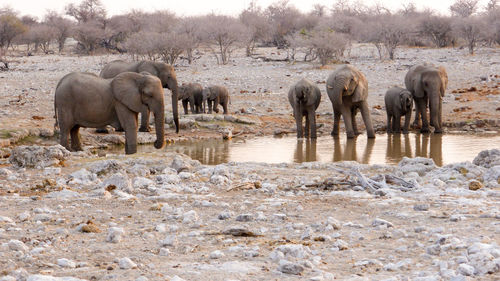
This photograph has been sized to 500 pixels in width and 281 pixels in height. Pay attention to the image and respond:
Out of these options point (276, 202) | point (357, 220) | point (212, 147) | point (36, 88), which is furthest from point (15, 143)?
point (36, 88)

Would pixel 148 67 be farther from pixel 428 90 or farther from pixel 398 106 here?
pixel 428 90

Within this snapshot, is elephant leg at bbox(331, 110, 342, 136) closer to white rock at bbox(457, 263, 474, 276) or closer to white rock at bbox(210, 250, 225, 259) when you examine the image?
white rock at bbox(210, 250, 225, 259)

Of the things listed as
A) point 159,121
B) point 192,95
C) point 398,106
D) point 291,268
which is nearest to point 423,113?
point 398,106

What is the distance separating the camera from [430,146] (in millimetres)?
15039

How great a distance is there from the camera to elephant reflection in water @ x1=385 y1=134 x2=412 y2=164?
13078 millimetres

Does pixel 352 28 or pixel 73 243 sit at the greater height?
pixel 352 28

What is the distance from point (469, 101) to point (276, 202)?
16.2m

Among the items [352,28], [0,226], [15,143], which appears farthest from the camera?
[352,28]

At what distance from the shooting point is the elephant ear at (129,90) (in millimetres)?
12055

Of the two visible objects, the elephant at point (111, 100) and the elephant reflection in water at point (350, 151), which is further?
the elephant reflection in water at point (350, 151)

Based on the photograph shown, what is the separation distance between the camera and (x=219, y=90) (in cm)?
2125

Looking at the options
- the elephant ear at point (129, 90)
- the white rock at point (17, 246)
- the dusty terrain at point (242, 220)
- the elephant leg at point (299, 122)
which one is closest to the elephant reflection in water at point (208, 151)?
the elephant ear at point (129, 90)

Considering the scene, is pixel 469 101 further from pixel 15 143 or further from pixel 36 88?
pixel 36 88

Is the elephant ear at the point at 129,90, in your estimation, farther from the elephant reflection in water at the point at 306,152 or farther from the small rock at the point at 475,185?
the small rock at the point at 475,185
